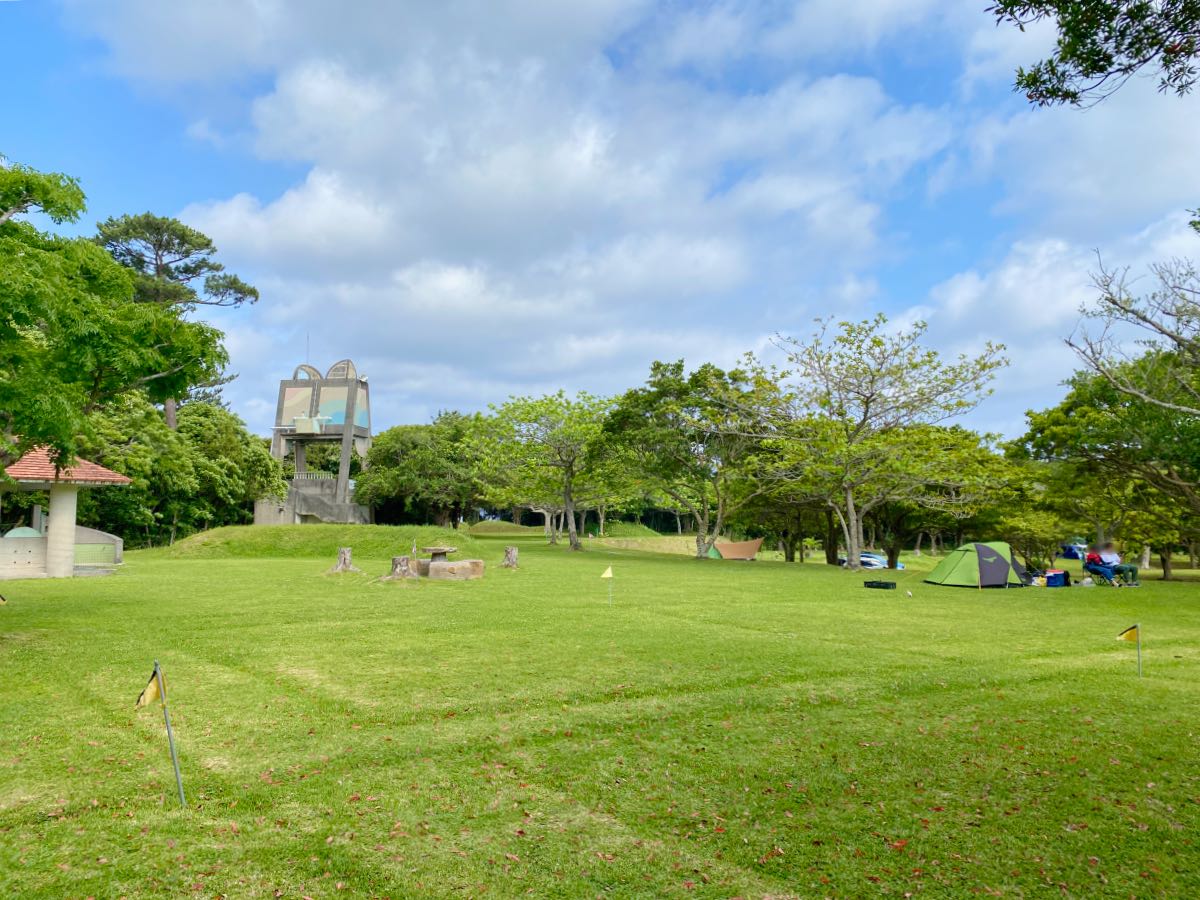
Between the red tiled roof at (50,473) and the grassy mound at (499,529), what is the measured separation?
3403cm

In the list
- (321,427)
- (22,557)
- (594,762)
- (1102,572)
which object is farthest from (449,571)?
(321,427)

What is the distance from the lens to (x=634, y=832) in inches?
155

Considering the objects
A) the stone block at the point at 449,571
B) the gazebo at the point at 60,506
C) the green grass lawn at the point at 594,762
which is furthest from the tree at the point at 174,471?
the green grass lawn at the point at 594,762

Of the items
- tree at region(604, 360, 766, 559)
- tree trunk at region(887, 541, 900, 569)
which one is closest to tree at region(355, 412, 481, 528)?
tree at region(604, 360, 766, 559)

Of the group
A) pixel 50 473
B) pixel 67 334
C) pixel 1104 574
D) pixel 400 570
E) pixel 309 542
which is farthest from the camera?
pixel 309 542

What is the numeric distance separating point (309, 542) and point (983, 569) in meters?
25.3

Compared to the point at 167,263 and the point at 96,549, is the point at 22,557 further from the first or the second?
the point at 167,263

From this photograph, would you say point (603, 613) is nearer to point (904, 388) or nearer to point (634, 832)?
point (634, 832)

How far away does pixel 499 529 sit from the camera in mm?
56188

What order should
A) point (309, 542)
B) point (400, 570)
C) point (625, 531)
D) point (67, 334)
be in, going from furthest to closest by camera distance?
point (625, 531), point (309, 542), point (400, 570), point (67, 334)

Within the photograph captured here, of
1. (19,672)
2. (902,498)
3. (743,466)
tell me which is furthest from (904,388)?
(19,672)

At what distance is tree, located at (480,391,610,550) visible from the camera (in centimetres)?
3459

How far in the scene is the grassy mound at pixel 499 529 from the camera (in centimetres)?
5438

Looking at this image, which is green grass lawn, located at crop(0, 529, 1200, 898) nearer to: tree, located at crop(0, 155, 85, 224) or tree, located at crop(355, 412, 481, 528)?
tree, located at crop(0, 155, 85, 224)
